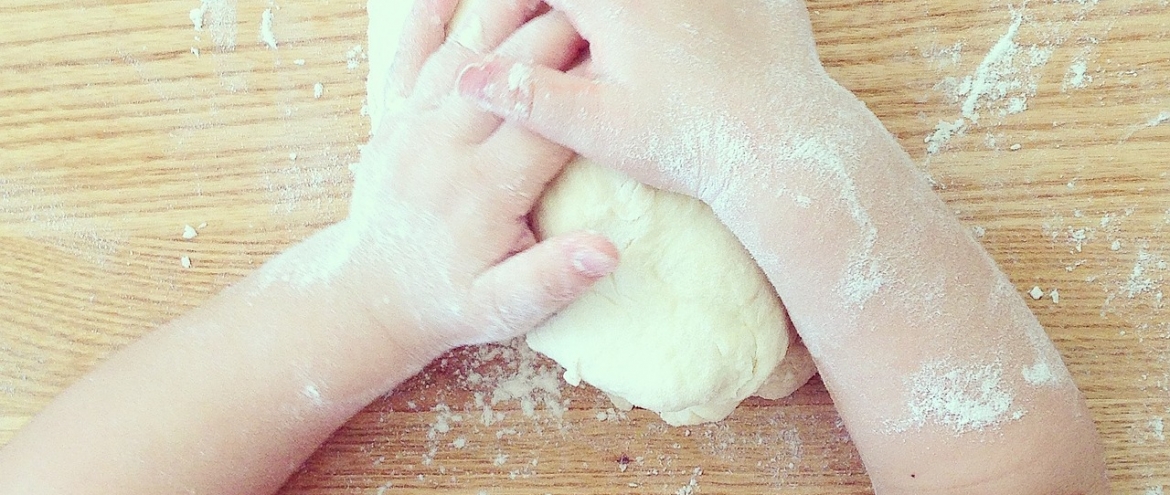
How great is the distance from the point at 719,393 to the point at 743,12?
0.34 meters

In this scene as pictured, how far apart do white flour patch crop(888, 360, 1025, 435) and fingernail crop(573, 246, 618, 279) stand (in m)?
0.27

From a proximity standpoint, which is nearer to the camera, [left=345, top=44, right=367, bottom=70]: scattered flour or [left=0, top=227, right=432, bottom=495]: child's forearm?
[left=0, top=227, right=432, bottom=495]: child's forearm

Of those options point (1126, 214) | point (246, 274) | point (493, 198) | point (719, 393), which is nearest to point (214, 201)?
point (246, 274)

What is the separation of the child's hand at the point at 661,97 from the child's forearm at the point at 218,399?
0.80 feet

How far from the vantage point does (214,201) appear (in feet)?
3.07

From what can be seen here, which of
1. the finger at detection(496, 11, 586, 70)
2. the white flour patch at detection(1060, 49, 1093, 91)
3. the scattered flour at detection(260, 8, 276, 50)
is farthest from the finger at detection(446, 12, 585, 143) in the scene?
the white flour patch at detection(1060, 49, 1093, 91)

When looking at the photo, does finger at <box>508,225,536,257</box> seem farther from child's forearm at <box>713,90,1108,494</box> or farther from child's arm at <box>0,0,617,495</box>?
child's forearm at <box>713,90,1108,494</box>

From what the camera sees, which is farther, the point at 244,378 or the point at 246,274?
the point at 246,274

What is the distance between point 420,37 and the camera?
78 cm

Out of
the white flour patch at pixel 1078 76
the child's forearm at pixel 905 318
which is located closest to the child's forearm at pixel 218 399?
the child's forearm at pixel 905 318

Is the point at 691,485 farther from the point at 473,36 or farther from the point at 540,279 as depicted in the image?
the point at 473,36

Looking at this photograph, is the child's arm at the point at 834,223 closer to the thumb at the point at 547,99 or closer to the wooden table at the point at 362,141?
the thumb at the point at 547,99

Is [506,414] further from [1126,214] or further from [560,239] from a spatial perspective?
[1126,214]

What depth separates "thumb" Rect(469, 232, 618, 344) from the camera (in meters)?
0.72
